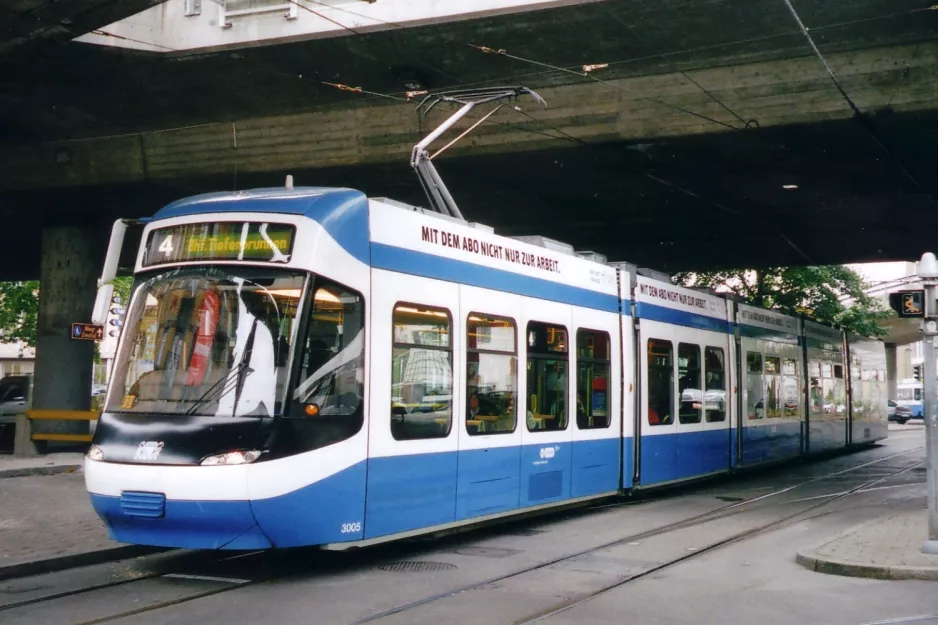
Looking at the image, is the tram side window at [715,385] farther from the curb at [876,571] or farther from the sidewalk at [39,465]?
the sidewalk at [39,465]

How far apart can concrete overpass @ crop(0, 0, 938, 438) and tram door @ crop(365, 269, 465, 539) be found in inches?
259

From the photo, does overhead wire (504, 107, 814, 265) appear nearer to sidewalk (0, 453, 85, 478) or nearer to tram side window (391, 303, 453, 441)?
tram side window (391, 303, 453, 441)

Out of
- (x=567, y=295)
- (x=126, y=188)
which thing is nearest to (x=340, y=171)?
(x=126, y=188)

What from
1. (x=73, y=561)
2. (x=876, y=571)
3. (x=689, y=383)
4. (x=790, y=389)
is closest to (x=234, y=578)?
(x=73, y=561)

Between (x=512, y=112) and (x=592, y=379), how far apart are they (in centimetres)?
656

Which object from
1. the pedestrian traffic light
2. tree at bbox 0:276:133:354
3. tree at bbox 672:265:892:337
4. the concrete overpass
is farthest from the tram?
tree at bbox 0:276:133:354

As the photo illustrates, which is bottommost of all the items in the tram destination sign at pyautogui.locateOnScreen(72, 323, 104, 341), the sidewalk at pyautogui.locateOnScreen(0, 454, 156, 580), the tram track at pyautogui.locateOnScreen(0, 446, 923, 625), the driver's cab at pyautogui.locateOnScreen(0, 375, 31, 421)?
the tram track at pyautogui.locateOnScreen(0, 446, 923, 625)

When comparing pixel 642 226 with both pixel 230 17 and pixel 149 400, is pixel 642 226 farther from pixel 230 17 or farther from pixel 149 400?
pixel 149 400

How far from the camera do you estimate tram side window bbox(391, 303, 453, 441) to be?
9320 millimetres

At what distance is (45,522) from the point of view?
11688 millimetres

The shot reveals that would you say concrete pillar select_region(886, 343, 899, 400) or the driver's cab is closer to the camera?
the driver's cab

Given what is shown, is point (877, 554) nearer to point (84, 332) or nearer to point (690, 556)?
point (690, 556)

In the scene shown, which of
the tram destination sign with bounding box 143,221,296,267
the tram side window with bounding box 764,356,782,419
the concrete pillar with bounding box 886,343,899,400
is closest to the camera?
the tram destination sign with bounding box 143,221,296,267

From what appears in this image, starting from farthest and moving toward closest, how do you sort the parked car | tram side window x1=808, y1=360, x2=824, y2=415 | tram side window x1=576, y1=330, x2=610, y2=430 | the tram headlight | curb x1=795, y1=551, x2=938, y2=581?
the parked car → tram side window x1=808, y1=360, x2=824, y2=415 → tram side window x1=576, y1=330, x2=610, y2=430 → curb x1=795, y1=551, x2=938, y2=581 → the tram headlight
